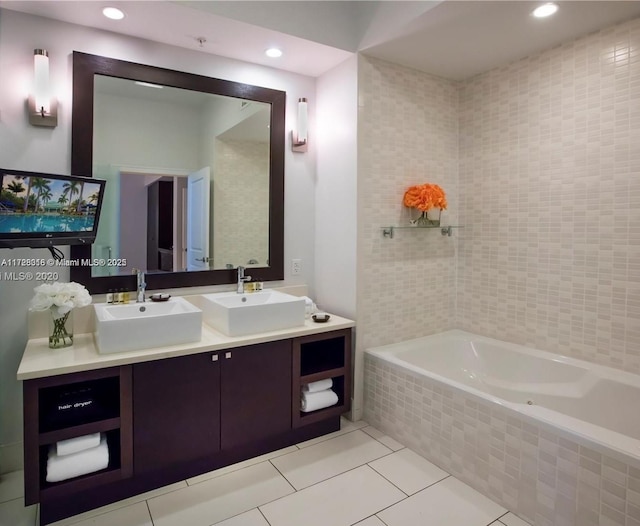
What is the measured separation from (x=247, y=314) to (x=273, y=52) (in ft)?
5.61

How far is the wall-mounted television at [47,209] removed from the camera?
192 cm

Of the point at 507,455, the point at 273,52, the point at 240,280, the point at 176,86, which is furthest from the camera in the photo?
the point at 240,280

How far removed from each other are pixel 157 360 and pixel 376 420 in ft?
5.00

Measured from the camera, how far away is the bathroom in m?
2.23

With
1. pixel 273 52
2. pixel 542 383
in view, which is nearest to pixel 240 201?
pixel 273 52

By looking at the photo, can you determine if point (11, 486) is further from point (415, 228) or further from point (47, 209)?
point (415, 228)

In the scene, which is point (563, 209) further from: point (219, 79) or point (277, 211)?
point (219, 79)

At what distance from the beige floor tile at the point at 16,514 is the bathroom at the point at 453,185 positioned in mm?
314

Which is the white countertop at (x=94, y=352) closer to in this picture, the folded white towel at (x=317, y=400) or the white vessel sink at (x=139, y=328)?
the white vessel sink at (x=139, y=328)

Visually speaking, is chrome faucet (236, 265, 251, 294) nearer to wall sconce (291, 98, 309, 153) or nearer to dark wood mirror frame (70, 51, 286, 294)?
dark wood mirror frame (70, 51, 286, 294)

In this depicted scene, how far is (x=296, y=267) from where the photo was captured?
3.06 metres

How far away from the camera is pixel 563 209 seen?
2.59 m

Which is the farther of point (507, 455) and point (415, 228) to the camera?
point (415, 228)

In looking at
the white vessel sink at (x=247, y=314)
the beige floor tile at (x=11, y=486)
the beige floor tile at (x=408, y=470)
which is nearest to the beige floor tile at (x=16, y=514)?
the beige floor tile at (x=11, y=486)
